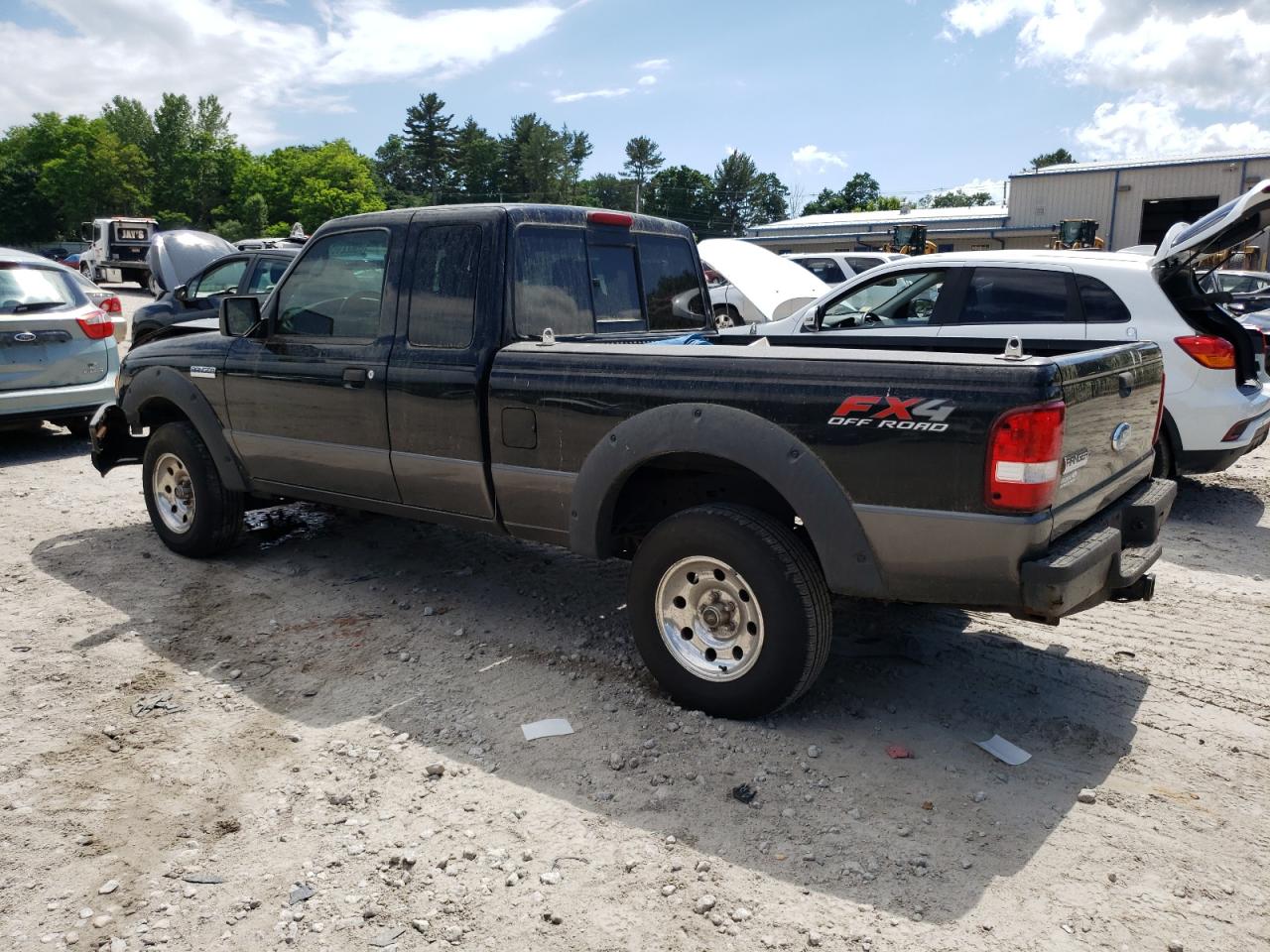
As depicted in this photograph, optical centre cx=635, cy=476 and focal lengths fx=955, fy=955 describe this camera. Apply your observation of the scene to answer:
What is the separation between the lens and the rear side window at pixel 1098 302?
6.48m

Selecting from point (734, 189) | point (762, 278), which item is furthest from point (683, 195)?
point (762, 278)

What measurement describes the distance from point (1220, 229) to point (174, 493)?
6512mm

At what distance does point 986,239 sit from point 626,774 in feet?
140

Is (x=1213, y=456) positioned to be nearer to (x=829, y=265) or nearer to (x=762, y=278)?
(x=762, y=278)

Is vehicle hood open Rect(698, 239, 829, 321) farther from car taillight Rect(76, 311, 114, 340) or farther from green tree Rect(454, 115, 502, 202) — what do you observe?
green tree Rect(454, 115, 502, 202)

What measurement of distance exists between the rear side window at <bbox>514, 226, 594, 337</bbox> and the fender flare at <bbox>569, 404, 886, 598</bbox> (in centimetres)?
91

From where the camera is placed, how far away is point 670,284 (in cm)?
529

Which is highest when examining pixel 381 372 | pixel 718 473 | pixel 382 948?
pixel 381 372

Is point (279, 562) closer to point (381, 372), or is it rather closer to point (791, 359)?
point (381, 372)

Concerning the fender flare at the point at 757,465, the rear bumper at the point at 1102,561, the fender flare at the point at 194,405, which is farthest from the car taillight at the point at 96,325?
the rear bumper at the point at 1102,561

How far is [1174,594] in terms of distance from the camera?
17.4 feet

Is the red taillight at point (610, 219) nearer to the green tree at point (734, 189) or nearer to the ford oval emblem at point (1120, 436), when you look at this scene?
the ford oval emblem at point (1120, 436)

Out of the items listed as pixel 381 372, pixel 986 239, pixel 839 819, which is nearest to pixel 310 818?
pixel 839 819

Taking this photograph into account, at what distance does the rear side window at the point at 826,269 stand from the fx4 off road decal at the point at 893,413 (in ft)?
45.3
